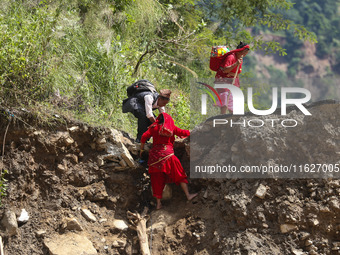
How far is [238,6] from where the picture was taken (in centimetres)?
1126

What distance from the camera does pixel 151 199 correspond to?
229 inches

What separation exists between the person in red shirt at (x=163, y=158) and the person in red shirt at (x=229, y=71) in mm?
773

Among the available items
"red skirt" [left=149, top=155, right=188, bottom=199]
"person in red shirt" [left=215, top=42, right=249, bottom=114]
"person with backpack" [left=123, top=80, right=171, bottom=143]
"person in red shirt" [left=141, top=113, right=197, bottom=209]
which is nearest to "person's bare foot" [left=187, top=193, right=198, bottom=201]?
"person in red shirt" [left=141, top=113, right=197, bottom=209]

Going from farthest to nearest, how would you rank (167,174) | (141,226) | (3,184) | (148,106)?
1. (148,106)
2. (167,174)
3. (141,226)
4. (3,184)

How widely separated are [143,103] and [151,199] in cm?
125

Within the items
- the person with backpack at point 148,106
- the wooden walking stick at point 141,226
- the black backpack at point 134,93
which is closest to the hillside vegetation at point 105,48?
the black backpack at point 134,93

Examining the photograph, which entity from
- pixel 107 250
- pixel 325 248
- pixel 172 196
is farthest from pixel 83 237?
pixel 325 248

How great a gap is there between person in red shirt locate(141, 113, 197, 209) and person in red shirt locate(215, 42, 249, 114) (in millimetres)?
773

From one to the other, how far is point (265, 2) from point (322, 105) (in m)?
6.80

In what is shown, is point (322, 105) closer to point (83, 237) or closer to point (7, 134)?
point (83, 237)

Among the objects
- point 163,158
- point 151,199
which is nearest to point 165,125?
point 163,158

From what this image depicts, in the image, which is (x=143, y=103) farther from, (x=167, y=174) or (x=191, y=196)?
A: (x=191, y=196)

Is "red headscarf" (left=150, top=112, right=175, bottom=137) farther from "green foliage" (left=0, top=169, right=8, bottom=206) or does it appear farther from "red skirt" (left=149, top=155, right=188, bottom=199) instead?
"green foliage" (left=0, top=169, right=8, bottom=206)

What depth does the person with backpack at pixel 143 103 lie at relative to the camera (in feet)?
18.9
